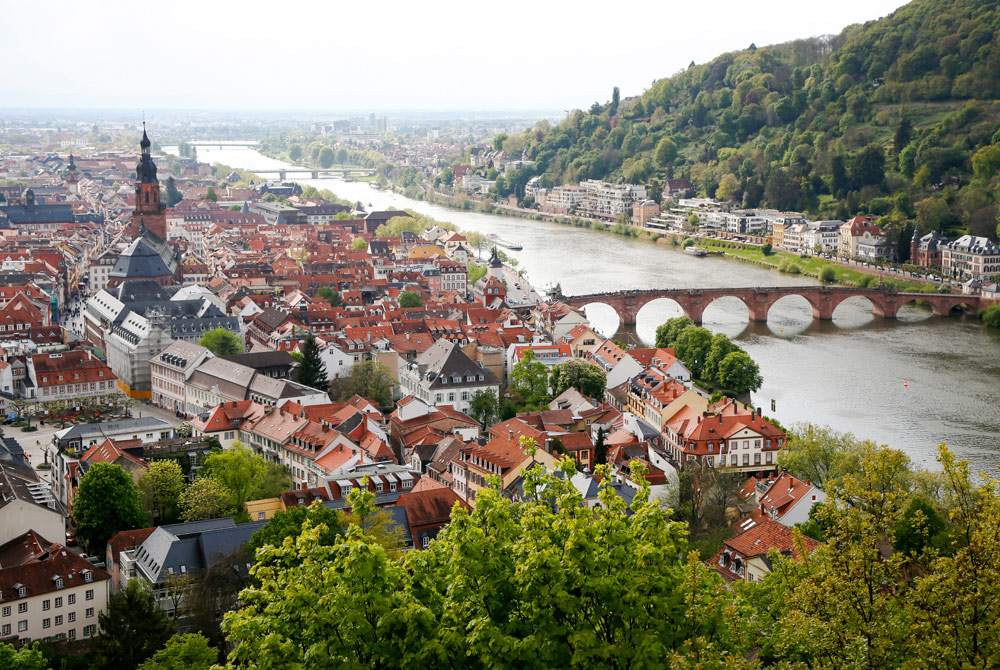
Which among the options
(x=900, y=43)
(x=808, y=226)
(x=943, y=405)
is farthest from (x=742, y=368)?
(x=900, y=43)

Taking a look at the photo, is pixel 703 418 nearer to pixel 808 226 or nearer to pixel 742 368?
pixel 742 368

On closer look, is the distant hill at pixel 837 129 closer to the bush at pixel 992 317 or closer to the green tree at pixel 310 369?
the bush at pixel 992 317

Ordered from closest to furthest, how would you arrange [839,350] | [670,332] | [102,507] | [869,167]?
[102,507] < [670,332] < [839,350] < [869,167]

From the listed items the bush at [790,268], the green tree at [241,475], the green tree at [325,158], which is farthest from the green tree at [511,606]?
the green tree at [325,158]

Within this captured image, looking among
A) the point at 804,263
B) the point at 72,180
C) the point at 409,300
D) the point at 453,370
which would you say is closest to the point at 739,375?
the point at 453,370

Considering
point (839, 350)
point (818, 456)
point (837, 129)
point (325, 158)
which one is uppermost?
point (837, 129)

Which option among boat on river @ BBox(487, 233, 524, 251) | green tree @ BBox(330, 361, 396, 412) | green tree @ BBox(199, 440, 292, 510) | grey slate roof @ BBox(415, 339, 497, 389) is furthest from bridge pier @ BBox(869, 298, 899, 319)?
green tree @ BBox(199, 440, 292, 510)

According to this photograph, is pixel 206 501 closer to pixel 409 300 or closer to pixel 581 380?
pixel 581 380
